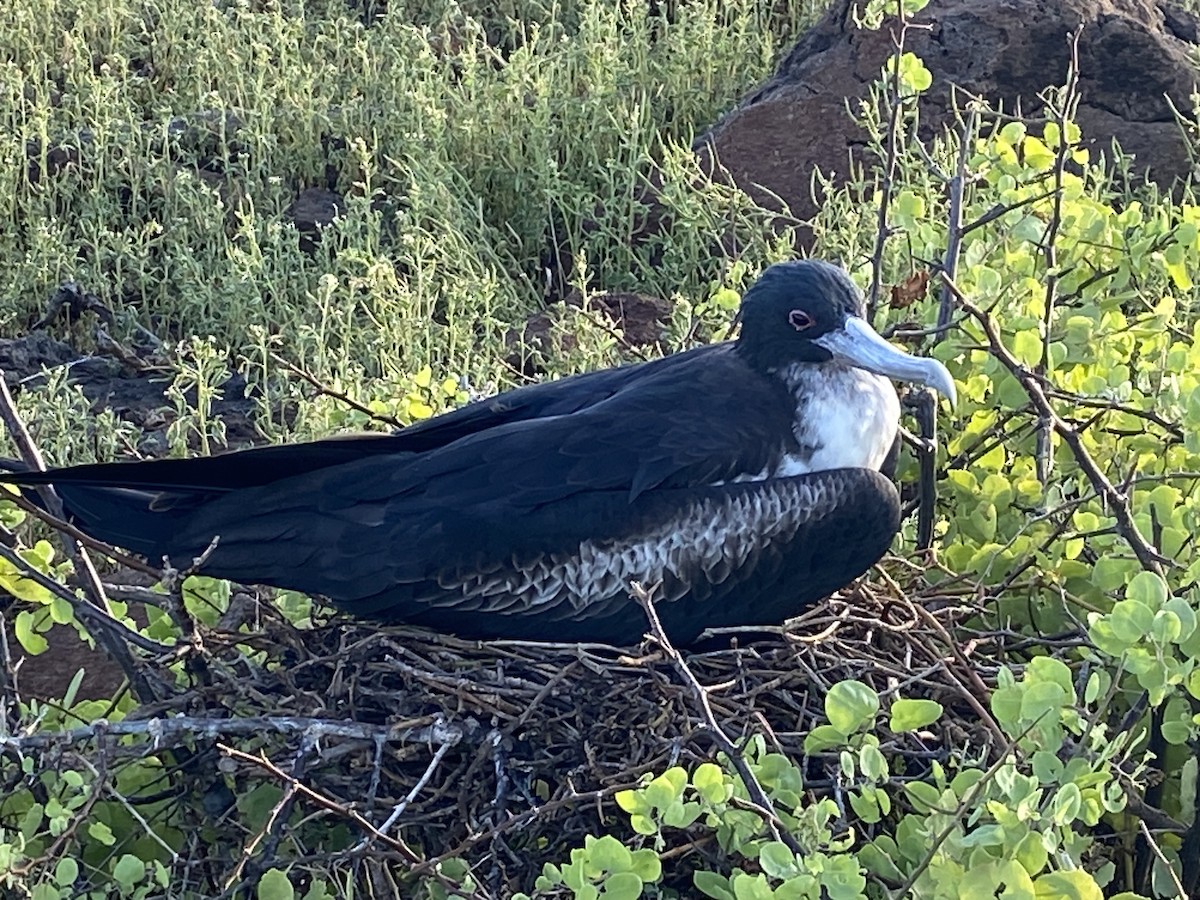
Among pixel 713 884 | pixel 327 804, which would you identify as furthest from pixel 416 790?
pixel 713 884

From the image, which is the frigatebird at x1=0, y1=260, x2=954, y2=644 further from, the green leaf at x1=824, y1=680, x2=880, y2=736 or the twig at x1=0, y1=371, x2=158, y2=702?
the green leaf at x1=824, y1=680, x2=880, y2=736

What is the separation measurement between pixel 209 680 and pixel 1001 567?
1122mm

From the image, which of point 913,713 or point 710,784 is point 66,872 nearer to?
point 710,784

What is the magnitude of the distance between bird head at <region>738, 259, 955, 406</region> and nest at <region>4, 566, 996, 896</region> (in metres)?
0.37

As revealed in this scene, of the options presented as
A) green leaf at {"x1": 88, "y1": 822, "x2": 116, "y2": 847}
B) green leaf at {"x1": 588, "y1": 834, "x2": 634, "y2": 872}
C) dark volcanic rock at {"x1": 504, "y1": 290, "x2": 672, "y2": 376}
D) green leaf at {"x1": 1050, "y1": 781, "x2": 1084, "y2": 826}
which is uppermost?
green leaf at {"x1": 1050, "y1": 781, "x2": 1084, "y2": 826}

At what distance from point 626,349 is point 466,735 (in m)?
1.44

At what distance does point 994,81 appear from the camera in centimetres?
475

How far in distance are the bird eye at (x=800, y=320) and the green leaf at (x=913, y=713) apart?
943mm

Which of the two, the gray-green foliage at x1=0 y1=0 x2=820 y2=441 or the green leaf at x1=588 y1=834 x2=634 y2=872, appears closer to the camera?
the green leaf at x1=588 y1=834 x2=634 y2=872

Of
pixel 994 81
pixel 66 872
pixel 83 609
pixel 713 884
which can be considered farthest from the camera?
pixel 994 81

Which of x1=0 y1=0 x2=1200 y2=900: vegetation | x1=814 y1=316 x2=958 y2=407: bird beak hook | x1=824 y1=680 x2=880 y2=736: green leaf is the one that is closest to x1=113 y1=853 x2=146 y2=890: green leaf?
x1=0 y1=0 x2=1200 y2=900: vegetation

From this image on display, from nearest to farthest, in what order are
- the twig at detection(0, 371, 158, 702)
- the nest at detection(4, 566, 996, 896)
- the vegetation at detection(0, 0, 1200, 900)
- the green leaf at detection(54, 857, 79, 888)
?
1. the vegetation at detection(0, 0, 1200, 900)
2. the green leaf at detection(54, 857, 79, 888)
3. the nest at detection(4, 566, 996, 896)
4. the twig at detection(0, 371, 158, 702)

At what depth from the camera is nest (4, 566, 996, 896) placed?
2.21 metres

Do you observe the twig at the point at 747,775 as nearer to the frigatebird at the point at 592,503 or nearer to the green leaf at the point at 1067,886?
the green leaf at the point at 1067,886
